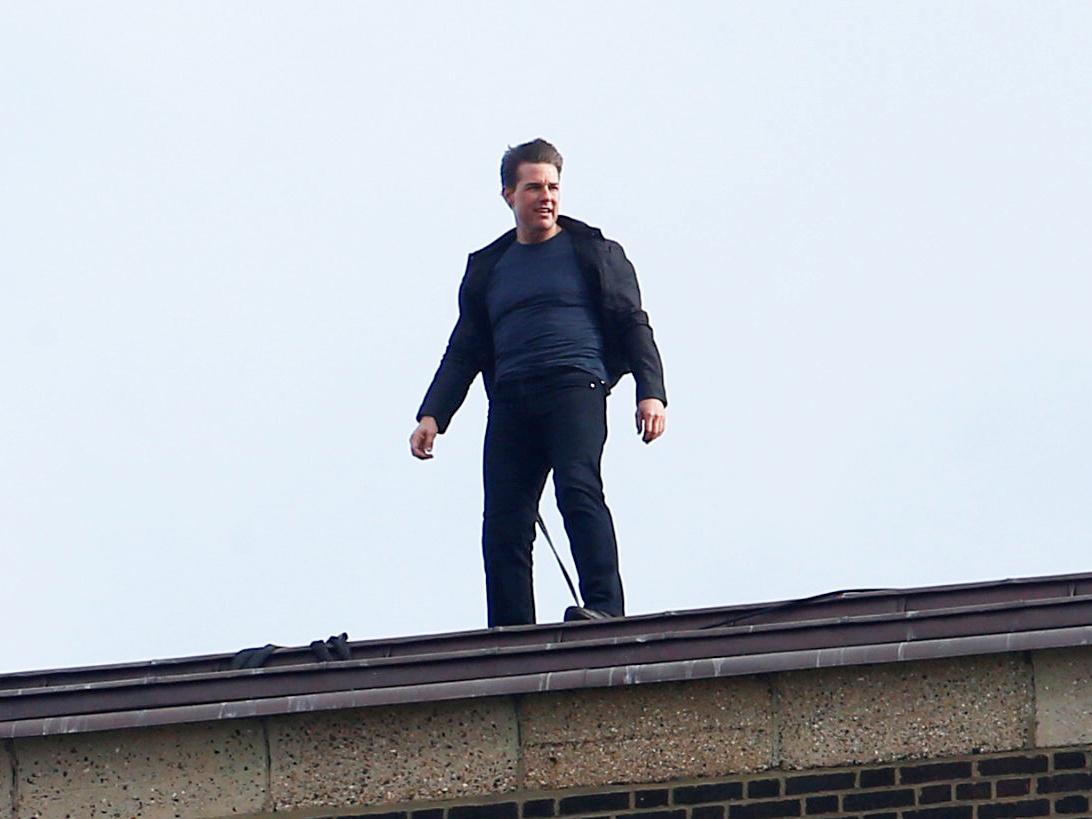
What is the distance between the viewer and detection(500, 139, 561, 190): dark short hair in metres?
11.2

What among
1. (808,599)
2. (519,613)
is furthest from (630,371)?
(808,599)

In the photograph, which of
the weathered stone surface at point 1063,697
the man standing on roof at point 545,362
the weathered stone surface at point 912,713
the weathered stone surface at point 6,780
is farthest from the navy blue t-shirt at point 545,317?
the weathered stone surface at point 6,780

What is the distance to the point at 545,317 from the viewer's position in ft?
36.7

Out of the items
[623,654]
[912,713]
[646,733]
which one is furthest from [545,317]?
[912,713]

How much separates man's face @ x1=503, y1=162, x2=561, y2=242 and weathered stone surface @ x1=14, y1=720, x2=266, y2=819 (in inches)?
99.4

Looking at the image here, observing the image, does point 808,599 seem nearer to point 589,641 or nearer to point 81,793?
point 589,641

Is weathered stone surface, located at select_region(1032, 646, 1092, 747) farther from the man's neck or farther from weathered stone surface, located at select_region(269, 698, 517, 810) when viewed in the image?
the man's neck

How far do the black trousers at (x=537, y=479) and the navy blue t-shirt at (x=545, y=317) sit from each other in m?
0.06

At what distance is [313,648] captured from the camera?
9953 mm

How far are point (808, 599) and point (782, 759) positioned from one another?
568mm

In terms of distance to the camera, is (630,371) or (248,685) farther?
(630,371)

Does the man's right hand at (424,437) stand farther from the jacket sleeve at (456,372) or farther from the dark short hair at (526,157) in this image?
the dark short hair at (526,157)

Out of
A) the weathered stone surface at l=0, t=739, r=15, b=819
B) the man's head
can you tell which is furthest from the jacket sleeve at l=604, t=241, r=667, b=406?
the weathered stone surface at l=0, t=739, r=15, b=819

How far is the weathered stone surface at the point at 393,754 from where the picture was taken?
9.59 metres
